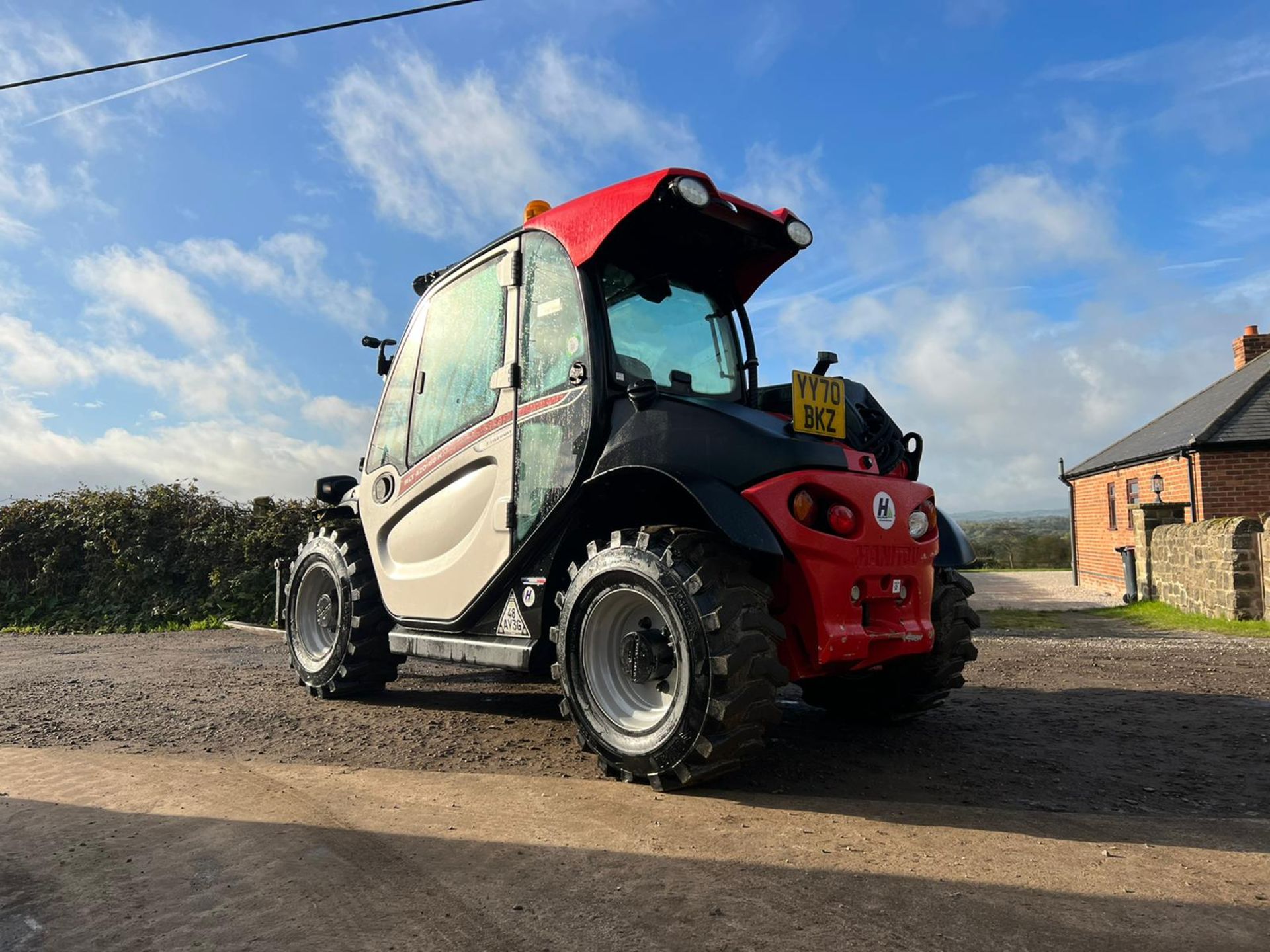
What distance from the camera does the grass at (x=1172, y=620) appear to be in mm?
10484

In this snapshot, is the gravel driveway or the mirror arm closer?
Result: the mirror arm

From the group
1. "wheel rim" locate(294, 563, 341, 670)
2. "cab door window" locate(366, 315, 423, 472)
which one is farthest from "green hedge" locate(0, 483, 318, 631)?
"cab door window" locate(366, 315, 423, 472)

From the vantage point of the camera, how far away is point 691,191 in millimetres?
3896

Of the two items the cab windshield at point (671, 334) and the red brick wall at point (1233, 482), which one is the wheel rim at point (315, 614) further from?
the red brick wall at point (1233, 482)

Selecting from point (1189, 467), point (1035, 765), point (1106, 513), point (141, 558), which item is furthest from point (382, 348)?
point (1106, 513)

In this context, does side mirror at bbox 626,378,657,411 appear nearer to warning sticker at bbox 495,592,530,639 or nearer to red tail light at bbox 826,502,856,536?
red tail light at bbox 826,502,856,536

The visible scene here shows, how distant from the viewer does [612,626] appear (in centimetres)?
400

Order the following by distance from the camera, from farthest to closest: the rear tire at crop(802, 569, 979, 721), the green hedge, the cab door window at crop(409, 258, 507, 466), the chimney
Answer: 1. the chimney
2. the green hedge
3. the cab door window at crop(409, 258, 507, 466)
4. the rear tire at crop(802, 569, 979, 721)

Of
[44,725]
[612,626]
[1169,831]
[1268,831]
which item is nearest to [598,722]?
[612,626]

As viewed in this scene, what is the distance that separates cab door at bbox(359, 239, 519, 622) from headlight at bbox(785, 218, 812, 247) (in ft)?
5.07

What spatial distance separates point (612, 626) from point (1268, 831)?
267 centimetres

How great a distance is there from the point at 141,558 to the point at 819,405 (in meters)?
13.2

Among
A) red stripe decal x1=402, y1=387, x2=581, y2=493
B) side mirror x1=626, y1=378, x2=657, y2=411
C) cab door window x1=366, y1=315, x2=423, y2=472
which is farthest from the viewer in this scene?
cab door window x1=366, y1=315, x2=423, y2=472

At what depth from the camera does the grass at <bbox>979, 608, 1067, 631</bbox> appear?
11.5 m
